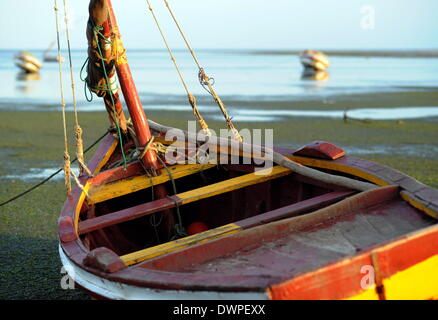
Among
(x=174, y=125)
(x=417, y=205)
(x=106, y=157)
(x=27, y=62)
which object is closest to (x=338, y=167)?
(x=417, y=205)

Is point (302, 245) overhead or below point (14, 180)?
overhead

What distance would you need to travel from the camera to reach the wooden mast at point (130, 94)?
15.6 ft

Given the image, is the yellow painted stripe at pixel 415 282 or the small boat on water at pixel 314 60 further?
the small boat on water at pixel 314 60

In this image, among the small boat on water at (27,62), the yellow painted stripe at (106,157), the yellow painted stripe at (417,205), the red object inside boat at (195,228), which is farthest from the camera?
the small boat on water at (27,62)

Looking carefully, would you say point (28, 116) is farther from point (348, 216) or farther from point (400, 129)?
point (348, 216)

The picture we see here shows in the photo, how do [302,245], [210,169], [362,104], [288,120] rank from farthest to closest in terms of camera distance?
[362,104], [288,120], [210,169], [302,245]

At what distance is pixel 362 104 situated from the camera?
2005 centimetres

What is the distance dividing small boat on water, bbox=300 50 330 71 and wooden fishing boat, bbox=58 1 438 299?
119 feet

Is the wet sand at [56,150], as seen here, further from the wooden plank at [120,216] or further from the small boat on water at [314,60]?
the small boat on water at [314,60]

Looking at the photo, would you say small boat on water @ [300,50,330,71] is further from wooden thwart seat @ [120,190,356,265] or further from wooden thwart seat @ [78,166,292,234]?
wooden thwart seat @ [120,190,356,265]

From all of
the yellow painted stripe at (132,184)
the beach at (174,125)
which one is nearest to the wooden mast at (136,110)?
the yellow painted stripe at (132,184)

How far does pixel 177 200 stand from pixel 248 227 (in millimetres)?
920
